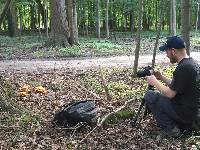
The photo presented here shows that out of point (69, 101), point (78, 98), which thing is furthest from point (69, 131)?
point (78, 98)

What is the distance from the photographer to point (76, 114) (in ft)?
25.3

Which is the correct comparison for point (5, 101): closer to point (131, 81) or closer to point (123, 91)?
point (123, 91)

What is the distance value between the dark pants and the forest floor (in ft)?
0.76

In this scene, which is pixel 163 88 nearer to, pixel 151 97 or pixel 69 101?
pixel 151 97

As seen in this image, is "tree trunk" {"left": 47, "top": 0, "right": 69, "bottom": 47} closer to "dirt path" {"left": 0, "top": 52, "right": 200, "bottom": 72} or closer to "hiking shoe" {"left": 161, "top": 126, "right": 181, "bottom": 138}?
"dirt path" {"left": 0, "top": 52, "right": 200, "bottom": 72}

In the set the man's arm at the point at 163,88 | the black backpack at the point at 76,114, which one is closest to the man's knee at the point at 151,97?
the man's arm at the point at 163,88

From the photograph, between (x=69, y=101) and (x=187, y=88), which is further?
(x=69, y=101)

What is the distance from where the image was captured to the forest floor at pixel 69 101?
700 cm

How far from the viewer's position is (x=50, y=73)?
47.5 ft

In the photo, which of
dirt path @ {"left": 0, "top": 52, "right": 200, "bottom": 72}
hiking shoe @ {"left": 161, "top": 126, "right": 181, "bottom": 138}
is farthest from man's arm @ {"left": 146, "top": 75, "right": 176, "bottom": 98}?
dirt path @ {"left": 0, "top": 52, "right": 200, "bottom": 72}

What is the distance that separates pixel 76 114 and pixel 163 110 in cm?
156

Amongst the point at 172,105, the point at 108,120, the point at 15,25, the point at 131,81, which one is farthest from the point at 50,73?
the point at 15,25

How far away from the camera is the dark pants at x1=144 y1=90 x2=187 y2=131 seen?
7.09 metres

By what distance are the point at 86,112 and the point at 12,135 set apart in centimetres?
134
